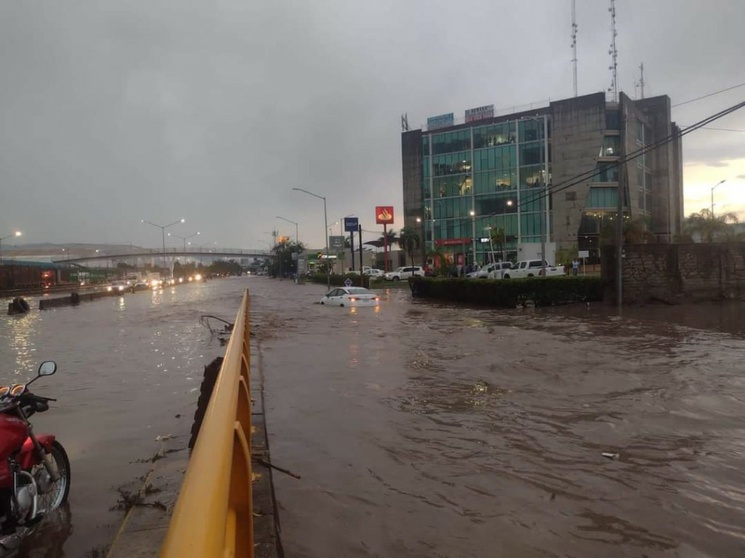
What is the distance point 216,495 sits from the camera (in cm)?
149

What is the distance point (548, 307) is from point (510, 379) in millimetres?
16781

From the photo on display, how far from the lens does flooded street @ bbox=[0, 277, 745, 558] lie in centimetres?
457

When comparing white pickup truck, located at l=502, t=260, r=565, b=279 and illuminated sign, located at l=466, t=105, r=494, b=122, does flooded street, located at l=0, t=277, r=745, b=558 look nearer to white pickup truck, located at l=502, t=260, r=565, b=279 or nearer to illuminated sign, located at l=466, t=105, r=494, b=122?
white pickup truck, located at l=502, t=260, r=565, b=279

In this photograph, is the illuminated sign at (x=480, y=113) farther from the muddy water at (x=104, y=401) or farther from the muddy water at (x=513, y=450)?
the muddy water at (x=513, y=450)

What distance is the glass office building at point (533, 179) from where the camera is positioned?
69625mm

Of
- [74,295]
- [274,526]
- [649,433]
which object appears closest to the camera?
[274,526]

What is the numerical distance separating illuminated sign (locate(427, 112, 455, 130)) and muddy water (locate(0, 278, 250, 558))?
66.1m

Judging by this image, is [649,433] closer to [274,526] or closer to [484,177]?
[274,526]

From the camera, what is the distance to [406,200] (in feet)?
287

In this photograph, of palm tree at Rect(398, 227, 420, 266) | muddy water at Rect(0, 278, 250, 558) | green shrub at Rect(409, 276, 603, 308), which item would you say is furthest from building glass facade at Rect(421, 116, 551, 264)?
muddy water at Rect(0, 278, 250, 558)

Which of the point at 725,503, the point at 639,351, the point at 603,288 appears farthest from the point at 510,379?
the point at 603,288

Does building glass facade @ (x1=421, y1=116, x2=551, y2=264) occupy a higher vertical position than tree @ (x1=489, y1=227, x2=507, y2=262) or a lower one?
higher

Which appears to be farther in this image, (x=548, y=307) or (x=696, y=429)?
(x=548, y=307)

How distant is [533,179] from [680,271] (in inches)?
1985
